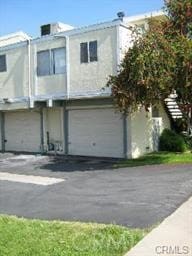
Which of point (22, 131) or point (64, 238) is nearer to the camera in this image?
point (64, 238)

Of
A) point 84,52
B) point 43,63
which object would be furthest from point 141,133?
point 43,63

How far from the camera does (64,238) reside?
26.5ft

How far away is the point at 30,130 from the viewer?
2541 centimetres

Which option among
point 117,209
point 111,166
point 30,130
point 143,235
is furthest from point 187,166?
point 30,130

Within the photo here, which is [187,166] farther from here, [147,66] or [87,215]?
[87,215]

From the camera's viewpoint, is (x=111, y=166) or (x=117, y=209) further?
(x=111, y=166)

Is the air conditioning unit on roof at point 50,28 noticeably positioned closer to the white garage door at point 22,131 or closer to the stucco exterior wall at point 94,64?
the stucco exterior wall at point 94,64

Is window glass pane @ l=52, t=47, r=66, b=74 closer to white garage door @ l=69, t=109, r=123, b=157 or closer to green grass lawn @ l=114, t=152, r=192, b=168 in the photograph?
white garage door @ l=69, t=109, r=123, b=157

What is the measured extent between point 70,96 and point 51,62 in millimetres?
2268

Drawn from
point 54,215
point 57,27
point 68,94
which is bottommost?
point 54,215

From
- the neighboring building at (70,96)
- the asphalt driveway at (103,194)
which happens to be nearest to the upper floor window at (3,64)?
the neighboring building at (70,96)

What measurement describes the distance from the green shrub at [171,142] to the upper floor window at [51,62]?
6.07 metres

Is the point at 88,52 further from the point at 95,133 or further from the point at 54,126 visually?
the point at 54,126

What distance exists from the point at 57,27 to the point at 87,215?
1694 centimetres
